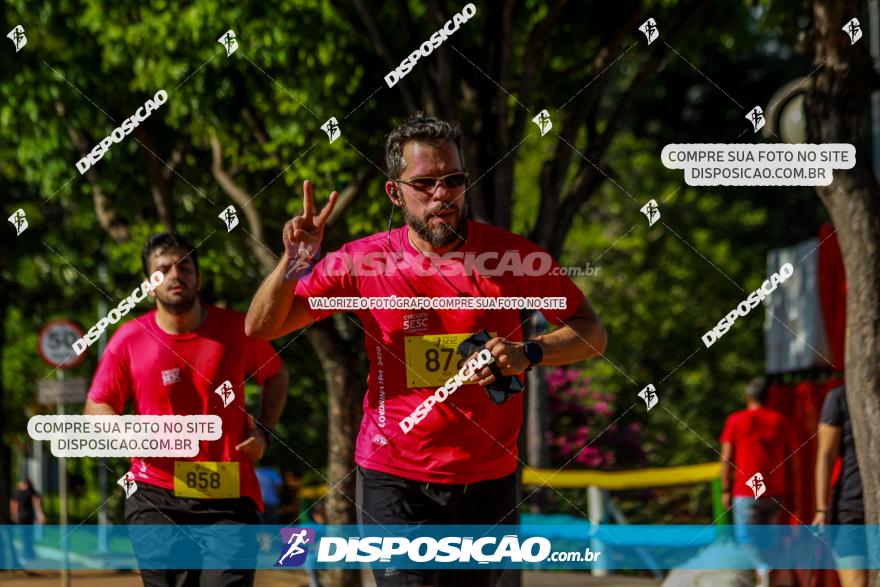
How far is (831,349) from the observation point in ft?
35.9

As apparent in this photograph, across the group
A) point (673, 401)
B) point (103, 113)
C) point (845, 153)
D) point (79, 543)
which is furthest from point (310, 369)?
point (673, 401)

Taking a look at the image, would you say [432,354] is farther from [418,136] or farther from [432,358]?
[418,136]

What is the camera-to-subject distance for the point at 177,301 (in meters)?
6.98

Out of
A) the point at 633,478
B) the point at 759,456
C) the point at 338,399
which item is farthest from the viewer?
the point at 633,478

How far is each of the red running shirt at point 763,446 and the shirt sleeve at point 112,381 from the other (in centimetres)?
574

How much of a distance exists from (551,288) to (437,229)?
46 cm

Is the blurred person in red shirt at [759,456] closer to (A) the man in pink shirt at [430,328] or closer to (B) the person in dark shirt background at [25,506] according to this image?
(A) the man in pink shirt at [430,328]

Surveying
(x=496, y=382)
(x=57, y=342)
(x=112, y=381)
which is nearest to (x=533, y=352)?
(x=496, y=382)

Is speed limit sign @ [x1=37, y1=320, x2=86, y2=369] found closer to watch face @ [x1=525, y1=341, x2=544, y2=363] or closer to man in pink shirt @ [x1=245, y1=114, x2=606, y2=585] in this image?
man in pink shirt @ [x1=245, y1=114, x2=606, y2=585]

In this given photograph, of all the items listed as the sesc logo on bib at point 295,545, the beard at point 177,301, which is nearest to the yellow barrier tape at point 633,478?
the sesc logo on bib at point 295,545

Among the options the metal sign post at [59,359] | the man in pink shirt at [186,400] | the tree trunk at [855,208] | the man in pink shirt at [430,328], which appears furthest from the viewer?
the metal sign post at [59,359]

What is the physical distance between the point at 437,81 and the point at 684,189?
2159 cm

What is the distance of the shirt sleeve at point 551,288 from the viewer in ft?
18.5

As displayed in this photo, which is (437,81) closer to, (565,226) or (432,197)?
(565,226)
